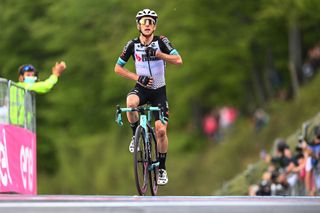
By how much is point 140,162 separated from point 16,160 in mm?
3527

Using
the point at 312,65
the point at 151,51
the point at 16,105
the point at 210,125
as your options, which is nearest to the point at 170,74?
the point at 210,125

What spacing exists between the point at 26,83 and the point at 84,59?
3268 cm

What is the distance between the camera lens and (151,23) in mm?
17688

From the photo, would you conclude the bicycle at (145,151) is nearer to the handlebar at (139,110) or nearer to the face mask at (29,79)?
the handlebar at (139,110)

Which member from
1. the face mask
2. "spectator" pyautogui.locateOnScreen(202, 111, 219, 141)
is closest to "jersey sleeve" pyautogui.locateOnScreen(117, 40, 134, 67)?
the face mask

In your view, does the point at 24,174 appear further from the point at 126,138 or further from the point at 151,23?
the point at 126,138

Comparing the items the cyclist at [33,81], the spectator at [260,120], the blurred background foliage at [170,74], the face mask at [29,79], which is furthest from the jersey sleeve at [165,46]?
the spectator at [260,120]

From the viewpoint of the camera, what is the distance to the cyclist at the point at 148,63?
17703 mm

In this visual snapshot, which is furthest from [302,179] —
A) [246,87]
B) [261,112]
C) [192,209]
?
[246,87]

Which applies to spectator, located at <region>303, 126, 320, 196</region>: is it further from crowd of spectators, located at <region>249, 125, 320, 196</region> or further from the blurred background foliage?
the blurred background foliage

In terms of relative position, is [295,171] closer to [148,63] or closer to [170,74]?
[148,63]

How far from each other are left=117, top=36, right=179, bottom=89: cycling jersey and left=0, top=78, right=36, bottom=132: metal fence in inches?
88.0

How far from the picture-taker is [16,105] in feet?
66.9

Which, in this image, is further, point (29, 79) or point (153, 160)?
point (29, 79)
